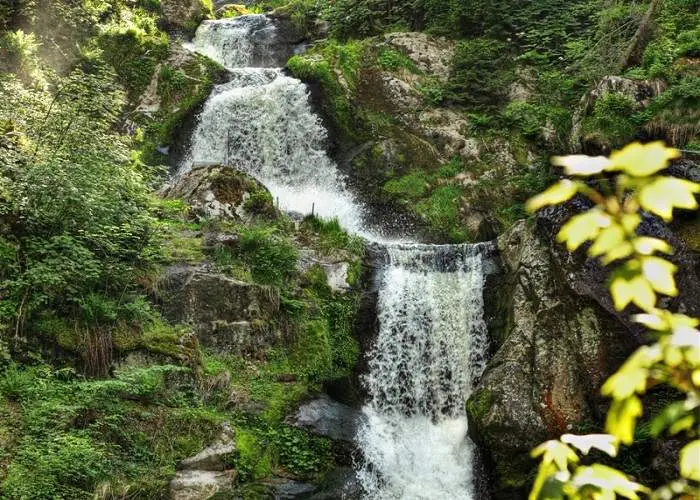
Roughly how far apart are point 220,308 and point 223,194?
11.9 ft

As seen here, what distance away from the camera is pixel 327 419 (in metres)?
9.90

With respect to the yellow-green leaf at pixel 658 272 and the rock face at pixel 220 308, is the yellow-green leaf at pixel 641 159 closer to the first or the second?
the yellow-green leaf at pixel 658 272

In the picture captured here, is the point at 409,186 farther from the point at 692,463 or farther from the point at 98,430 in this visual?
the point at 692,463

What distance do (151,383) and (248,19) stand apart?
892 inches

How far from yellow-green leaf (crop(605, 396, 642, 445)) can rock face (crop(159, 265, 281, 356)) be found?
9.28 meters

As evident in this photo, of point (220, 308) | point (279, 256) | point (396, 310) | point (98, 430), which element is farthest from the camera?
point (396, 310)

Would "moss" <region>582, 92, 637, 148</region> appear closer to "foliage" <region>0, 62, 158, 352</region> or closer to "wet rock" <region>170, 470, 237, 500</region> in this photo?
"foliage" <region>0, 62, 158, 352</region>

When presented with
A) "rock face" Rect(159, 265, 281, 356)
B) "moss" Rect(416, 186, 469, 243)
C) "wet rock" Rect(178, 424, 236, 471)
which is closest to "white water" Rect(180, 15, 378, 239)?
"moss" Rect(416, 186, 469, 243)

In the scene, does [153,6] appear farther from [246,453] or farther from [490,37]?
[246,453]

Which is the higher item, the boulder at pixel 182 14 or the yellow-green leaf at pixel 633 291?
the yellow-green leaf at pixel 633 291

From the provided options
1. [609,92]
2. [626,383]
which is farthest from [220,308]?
[609,92]

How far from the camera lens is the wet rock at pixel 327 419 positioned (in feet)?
31.1

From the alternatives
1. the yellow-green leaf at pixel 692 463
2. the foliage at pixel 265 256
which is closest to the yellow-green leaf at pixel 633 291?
the yellow-green leaf at pixel 692 463

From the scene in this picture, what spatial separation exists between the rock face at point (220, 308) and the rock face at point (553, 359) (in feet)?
13.4
